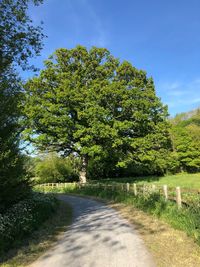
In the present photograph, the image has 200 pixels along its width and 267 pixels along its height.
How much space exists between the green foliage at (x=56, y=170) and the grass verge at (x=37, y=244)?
119 ft

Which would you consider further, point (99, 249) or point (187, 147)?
point (187, 147)

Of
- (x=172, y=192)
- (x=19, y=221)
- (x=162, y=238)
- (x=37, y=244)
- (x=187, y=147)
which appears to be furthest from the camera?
(x=187, y=147)

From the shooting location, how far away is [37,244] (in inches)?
372

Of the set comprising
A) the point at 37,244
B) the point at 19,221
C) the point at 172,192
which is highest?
the point at 172,192

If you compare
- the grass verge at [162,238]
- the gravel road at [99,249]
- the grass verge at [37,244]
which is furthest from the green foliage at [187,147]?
the gravel road at [99,249]

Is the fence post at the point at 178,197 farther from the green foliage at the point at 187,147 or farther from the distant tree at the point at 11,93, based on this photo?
the green foliage at the point at 187,147

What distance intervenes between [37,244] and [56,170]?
41147 millimetres

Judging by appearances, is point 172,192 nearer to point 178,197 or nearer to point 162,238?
point 178,197

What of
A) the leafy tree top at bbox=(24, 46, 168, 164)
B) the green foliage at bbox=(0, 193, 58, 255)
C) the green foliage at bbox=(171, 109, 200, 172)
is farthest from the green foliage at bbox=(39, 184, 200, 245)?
the green foliage at bbox=(171, 109, 200, 172)

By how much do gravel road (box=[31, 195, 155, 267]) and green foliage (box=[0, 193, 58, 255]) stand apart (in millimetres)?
1256

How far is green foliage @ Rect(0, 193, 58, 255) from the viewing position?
29.8ft

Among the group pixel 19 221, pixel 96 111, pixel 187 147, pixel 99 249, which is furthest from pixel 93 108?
pixel 187 147

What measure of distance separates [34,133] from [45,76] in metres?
6.07

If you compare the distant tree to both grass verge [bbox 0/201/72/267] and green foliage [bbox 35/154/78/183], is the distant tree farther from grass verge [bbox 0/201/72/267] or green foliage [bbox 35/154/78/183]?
green foliage [bbox 35/154/78/183]
